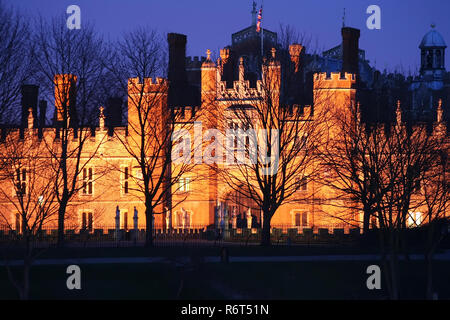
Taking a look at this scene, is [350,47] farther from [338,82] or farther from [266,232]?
[266,232]

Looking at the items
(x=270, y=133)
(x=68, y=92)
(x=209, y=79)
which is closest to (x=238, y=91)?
(x=209, y=79)

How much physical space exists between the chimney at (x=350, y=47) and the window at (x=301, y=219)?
11.3 meters

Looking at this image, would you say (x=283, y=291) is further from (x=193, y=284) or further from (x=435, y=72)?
(x=435, y=72)

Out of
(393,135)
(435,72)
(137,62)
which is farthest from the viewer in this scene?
(435,72)

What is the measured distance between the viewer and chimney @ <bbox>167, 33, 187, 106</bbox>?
208ft

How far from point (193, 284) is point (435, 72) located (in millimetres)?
66372

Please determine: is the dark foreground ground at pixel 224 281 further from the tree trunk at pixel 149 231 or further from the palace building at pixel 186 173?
the palace building at pixel 186 173

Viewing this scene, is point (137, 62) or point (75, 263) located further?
point (137, 62)

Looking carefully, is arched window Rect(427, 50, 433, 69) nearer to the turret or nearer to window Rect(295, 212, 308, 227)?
window Rect(295, 212, 308, 227)

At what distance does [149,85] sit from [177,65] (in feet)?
29.6

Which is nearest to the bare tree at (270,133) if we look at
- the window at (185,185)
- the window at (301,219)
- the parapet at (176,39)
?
the window at (301,219)

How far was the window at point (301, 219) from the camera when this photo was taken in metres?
59.0

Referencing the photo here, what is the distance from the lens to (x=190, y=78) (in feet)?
288

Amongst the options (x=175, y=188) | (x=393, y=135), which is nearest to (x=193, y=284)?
(x=393, y=135)
